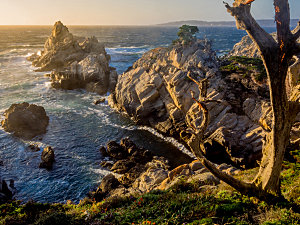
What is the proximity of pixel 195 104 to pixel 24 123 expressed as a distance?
2862 cm

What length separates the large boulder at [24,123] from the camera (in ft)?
110

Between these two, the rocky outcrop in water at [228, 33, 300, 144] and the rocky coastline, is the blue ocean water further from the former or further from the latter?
the rocky outcrop in water at [228, 33, 300, 144]

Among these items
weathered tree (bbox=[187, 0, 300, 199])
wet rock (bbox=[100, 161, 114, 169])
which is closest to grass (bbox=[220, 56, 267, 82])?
wet rock (bbox=[100, 161, 114, 169])

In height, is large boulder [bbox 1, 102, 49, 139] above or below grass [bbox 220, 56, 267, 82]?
below

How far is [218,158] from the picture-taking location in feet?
89.7

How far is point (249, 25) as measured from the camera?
7.46m

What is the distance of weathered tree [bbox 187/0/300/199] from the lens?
7.01 m

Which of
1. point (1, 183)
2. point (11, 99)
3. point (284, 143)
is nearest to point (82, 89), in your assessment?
point (11, 99)

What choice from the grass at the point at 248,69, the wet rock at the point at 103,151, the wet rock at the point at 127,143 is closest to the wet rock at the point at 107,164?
the wet rock at the point at 103,151

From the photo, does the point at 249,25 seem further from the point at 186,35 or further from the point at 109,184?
the point at 186,35

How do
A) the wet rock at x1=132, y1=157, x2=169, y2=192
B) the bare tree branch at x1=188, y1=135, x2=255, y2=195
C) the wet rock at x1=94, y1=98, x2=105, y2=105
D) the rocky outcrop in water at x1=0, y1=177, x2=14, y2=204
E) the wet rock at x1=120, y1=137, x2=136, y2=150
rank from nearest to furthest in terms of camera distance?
the bare tree branch at x1=188, y1=135, x2=255, y2=195 → the wet rock at x1=132, y1=157, x2=169, y2=192 → the rocky outcrop in water at x1=0, y1=177, x2=14, y2=204 → the wet rock at x1=120, y1=137, x2=136, y2=150 → the wet rock at x1=94, y1=98, x2=105, y2=105

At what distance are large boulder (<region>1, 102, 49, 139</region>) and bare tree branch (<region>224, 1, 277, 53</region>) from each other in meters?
34.4

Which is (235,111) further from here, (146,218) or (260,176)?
(146,218)

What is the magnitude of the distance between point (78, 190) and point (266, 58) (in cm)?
2260
